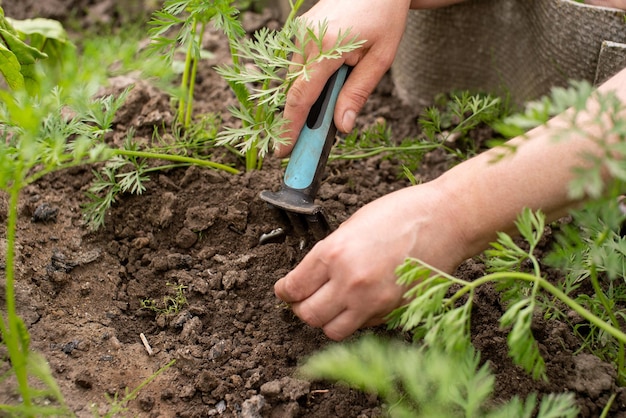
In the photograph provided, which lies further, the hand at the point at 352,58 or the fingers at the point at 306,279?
the hand at the point at 352,58

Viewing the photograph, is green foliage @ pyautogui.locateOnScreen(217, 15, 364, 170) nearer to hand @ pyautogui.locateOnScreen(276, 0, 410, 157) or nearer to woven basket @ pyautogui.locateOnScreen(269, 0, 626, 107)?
hand @ pyautogui.locateOnScreen(276, 0, 410, 157)

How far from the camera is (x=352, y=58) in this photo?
1611mm

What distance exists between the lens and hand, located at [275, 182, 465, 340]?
49.6 inches

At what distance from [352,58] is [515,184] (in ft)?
1.76

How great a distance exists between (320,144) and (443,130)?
0.75m

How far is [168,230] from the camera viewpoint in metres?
1.76

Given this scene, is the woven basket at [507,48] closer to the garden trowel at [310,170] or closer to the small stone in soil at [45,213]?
the garden trowel at [310,170]

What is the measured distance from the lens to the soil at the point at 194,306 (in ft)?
4.61

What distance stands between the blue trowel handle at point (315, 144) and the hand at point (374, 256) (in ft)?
0.77

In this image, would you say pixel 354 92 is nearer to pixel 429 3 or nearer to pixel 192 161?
pixel 192 161

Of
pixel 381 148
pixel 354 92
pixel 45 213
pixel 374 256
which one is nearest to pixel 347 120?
pixel 354 92

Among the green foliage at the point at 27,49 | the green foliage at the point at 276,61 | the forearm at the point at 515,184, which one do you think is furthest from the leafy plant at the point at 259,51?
the forearm at the point at 515,184

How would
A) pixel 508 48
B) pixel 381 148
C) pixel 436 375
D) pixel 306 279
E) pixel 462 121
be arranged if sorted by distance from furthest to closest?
pixel 508 48, pixel 462 121, pixel 381 148, pixel 306 279, pixel 436 375

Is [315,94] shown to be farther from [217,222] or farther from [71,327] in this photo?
[71,327]
